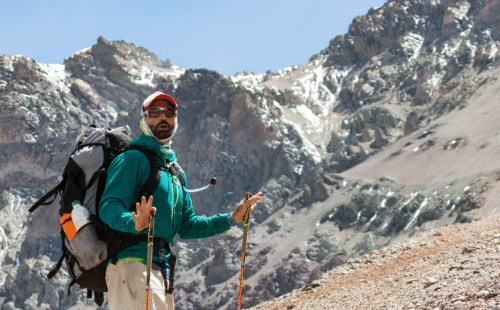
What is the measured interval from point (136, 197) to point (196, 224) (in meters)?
0.85

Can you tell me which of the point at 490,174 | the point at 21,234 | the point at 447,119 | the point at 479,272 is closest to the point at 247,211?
the point at 479,272

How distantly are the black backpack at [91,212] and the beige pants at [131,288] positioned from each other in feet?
0.39

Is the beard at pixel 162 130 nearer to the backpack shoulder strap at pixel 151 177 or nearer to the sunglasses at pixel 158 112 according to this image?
the sunglasses at pixel 158 112

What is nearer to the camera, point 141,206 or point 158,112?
point 141,206

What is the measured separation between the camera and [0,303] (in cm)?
14262

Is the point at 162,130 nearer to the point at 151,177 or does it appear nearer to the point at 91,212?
the point at 151,177

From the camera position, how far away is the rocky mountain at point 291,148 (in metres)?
111

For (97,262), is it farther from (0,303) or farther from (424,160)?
(0,303)

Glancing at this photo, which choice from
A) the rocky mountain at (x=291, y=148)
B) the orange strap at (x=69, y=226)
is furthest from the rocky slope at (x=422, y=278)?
the rocky mountain at (x=291, y=148)

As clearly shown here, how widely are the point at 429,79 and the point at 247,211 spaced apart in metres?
162

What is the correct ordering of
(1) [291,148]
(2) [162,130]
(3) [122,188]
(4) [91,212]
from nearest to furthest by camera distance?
(3) [122,188]
(4) [91,212]
(2) [162,130]
(1) [291,148]

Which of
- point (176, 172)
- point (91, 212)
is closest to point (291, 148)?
point (176, 172)

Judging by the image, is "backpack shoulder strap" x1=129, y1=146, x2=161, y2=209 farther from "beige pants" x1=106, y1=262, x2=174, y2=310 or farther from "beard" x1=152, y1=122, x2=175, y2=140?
"beige pants" x1=106, y1=262, x2=174, y2=310

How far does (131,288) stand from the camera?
4734 millimetres
